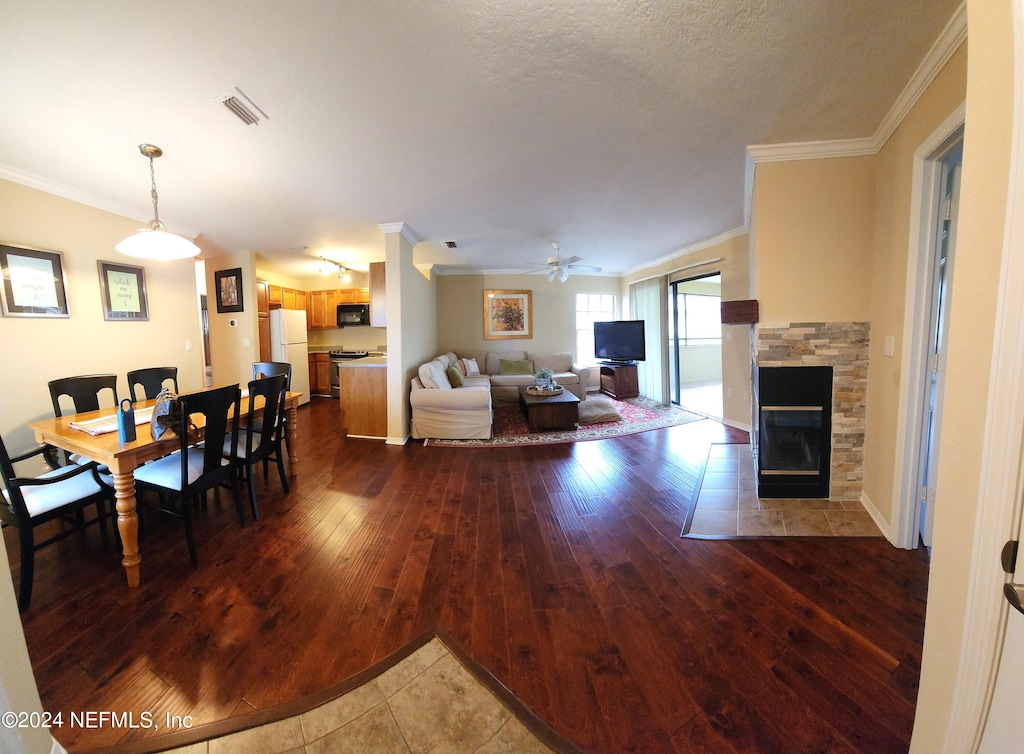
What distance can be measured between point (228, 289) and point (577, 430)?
5358 mm

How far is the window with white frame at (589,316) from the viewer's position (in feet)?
22.9

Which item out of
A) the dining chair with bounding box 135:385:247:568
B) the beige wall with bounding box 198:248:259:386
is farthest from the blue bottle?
the beige wall with bounding box 198:248:259:386

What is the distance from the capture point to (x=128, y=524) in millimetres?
1666

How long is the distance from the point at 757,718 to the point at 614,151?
2.97 metres

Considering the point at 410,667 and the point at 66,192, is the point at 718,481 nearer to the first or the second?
the point at 410,667

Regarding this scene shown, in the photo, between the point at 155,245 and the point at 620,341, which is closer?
the point at 155,245

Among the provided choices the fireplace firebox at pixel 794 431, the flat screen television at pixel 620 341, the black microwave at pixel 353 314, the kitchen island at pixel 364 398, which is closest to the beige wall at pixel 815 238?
the fireplace firebox at pixel 794 431

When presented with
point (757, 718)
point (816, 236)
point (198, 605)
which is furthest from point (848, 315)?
point (198, 605)

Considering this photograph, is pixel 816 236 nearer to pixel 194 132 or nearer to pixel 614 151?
pixel 614 151

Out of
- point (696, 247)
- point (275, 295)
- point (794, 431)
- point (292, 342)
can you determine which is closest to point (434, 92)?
point (794, 431)

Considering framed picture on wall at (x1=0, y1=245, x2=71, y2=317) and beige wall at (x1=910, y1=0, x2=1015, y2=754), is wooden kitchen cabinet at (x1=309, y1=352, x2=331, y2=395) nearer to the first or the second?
framed picture on wall at (x1=0, y1=245, x2=71, y2=317)

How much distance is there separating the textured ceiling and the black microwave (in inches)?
134

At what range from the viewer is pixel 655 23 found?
4.53ft

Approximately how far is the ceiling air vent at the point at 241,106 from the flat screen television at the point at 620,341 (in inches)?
219
